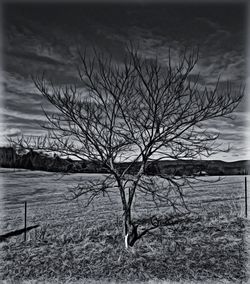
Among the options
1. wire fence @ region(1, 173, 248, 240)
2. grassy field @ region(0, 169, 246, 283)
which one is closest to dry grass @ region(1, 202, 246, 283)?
grassy field @ region(0, 169, 246, 283)

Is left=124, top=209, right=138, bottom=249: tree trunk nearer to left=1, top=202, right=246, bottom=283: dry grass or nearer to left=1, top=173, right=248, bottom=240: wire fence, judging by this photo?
left=1, top=202, right=246, bottom=283: dry grass

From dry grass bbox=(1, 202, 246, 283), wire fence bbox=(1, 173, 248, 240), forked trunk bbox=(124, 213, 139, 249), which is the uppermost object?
forked trunk bbox=(124, 213, 139, 249)

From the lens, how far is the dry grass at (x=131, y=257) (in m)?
Answer: 3.72

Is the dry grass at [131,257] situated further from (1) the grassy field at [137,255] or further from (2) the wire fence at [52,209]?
(2) the wire fence at [52,209]

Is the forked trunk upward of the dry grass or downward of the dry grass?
upward

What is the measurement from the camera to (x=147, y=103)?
169 inches

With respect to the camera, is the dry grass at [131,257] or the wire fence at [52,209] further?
the wire fence at [52,209]

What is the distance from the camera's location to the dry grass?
3.72 meters

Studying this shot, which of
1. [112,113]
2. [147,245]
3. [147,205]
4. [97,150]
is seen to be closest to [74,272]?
[147,245]

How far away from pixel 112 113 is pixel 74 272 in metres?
2.65

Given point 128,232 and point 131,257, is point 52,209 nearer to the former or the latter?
point 128,232

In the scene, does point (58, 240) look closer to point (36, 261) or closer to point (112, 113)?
point (36, 261)

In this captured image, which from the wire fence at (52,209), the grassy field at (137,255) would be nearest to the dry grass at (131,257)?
the grassy field at (137,255)

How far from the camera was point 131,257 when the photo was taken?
414 cm
